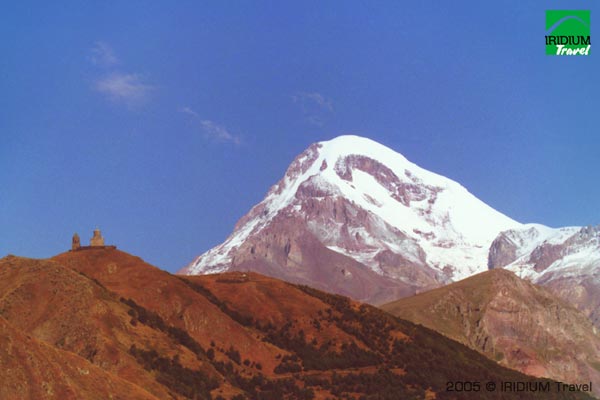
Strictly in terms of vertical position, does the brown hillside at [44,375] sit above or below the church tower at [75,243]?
below

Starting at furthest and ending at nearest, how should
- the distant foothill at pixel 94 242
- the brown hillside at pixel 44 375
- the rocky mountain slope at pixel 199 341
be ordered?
the distant foothill at pixel 94 242 → the rocky mountain slope at pixel 199 341 → the brown hillside at pixel 44 375

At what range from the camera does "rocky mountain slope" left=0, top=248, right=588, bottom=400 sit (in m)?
91.4

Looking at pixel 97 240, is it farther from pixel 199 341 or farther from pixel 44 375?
pixel 44 375

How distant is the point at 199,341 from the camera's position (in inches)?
5325

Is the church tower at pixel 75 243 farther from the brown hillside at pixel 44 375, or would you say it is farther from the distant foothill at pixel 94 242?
the brown hillside at pixel 44 375

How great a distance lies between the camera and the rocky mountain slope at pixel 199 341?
9144 centimetres

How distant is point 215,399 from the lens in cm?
11438

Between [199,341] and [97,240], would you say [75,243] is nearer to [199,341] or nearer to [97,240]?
[97,240]

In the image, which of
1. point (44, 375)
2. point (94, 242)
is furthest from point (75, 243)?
point (44, 375)

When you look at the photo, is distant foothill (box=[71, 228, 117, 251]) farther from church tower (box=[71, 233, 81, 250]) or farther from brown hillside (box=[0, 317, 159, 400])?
brown hillside (box=[0, 317, 159, 400])

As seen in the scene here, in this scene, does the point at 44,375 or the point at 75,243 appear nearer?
the point at 44,375

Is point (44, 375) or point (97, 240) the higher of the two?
Result: point (97, 240)

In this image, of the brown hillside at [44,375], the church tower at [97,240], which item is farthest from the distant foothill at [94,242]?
the brown hillside at [44,375]

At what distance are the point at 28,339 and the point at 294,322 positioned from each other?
7693 cm
